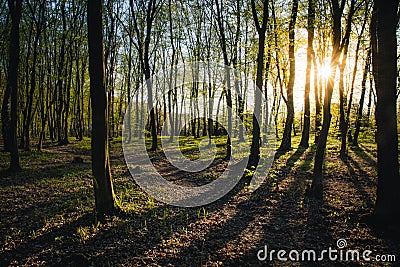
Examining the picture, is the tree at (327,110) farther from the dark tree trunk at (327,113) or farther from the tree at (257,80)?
the tree at (257,80)

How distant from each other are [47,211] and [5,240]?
5.58 ft

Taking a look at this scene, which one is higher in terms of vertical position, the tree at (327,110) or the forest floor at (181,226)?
the tree at (327,110)

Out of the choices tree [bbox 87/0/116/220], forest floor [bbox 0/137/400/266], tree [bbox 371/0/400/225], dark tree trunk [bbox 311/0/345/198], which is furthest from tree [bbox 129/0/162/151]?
tree [bbox 371/0/400/225]

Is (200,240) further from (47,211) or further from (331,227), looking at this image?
(47,211)

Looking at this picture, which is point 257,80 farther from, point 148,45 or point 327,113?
point 148,45

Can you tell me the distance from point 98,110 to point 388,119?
605cm

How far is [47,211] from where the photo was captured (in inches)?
257

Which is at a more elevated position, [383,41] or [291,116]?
[383,41]

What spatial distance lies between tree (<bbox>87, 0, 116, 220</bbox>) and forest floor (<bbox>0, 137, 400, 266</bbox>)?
0.65 meters

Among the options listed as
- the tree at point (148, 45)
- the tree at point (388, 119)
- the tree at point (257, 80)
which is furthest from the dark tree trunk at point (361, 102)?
the tree at point (148, 45)

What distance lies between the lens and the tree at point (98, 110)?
5.71 meters

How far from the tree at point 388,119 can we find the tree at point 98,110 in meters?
5.83

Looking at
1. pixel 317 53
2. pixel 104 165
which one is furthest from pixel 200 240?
pixel 317 53

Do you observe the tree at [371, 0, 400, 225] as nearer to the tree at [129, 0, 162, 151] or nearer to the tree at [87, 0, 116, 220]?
the tree at [87, 0, 116, 220]
